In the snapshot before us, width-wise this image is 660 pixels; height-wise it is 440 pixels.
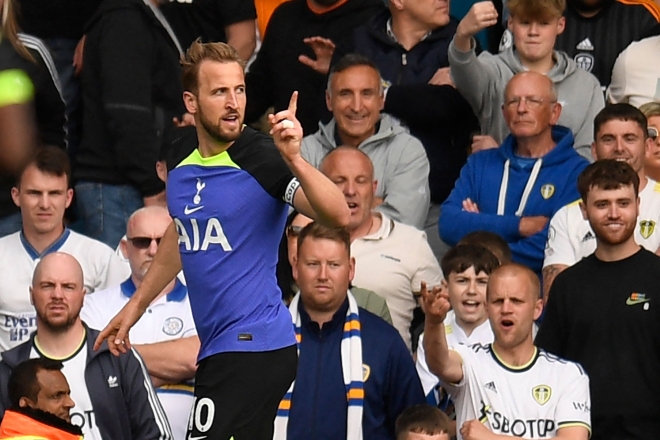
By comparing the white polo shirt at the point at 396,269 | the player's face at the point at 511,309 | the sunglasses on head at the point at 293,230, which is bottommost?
the player's face at the point at 511,309

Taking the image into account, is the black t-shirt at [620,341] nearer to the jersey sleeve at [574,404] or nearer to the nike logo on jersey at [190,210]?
the jersey sleeve at [574,404]

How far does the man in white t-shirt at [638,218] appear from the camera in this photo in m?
8.58

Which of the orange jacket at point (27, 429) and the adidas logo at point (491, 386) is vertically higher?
the adidas logo at point (491, 386)

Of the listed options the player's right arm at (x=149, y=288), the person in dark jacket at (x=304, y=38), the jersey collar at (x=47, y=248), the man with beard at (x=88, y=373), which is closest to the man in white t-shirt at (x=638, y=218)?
the person in dark jacket at (x=304, y=38)

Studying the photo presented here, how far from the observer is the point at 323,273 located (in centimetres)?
805

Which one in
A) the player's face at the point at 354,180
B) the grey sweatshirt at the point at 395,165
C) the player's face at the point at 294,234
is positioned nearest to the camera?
the player's face at the point at 294,234

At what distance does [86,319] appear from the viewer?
28.1 feet

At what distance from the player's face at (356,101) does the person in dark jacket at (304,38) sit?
699mm

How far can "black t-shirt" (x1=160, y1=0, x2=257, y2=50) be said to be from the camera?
10.6 metres

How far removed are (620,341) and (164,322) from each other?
258 cm

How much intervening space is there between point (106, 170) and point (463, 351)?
10.6 ft

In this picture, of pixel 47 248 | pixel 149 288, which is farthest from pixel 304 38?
pixel 149 288

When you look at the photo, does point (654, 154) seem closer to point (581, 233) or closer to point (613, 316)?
point (581, 233)

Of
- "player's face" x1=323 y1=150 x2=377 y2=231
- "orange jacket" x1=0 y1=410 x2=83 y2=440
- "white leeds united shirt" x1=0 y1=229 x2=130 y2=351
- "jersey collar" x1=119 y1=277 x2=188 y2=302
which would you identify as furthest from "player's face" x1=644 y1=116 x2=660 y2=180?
"orange jacket" x1=0 y1=410 x2=83 y2=440
